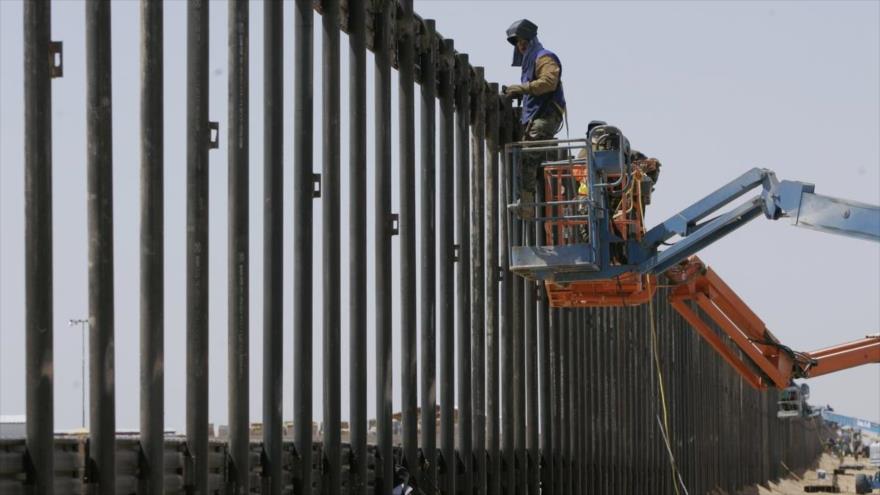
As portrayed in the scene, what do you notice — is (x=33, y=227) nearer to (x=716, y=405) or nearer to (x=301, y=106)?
(x=301, y=106)

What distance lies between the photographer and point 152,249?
12.0 meters

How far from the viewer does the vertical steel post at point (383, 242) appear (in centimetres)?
1642

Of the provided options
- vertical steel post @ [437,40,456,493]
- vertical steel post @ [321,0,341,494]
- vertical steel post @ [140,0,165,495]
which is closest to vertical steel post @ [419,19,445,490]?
vertical steel post @ [437,40,456,493]

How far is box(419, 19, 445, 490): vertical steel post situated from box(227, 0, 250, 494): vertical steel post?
4.86m

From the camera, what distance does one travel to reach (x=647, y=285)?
19.8 m

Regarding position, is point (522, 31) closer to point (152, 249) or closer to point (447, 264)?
point (447, 264)

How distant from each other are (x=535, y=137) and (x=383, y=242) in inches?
144

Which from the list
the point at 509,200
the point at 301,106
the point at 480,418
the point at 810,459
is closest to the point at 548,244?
the point at 509,200

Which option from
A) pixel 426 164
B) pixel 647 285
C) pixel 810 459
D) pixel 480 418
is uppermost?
pixel 426 164

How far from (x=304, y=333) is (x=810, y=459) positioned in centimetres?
8266

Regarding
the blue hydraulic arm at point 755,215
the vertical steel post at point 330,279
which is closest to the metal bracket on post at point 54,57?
the vertical steel post at point 330,279

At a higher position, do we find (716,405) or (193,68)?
(193,68)

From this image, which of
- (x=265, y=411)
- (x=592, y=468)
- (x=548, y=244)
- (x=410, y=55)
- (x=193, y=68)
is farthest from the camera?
(x=592, y=468)

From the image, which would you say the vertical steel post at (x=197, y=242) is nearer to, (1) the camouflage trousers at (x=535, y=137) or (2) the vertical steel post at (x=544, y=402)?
(1) the camouflage trousers at (x=535, y=137)
